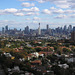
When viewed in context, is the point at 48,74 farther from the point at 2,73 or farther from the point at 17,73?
the point at 2,73

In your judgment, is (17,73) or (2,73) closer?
(17,73)

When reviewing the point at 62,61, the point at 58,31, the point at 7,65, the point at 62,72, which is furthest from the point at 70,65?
the point at 58,31

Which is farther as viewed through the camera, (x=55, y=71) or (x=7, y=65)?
(x=7, y=65)

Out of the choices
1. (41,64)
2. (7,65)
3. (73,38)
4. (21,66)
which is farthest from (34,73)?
(73,38)

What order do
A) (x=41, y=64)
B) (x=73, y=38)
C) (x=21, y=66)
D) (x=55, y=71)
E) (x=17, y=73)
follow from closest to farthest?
(x=17, y=73) < (x=55, y=71) < (x=21, y=66) < (x=41, y=64) < (x=73, y=38)

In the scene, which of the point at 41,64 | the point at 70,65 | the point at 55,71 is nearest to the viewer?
the point at 55,71

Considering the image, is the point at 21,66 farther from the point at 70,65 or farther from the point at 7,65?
the point at 70,65

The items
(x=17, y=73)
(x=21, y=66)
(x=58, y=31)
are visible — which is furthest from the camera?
(x=58, y=31)

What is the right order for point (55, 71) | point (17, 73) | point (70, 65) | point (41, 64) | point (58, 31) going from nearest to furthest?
point (17, 73)
point (55, 71)
point (70, 65)
point (41, 64)
point (58, 31)
